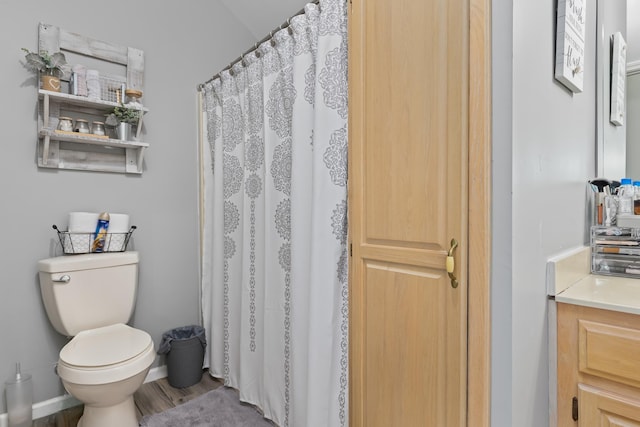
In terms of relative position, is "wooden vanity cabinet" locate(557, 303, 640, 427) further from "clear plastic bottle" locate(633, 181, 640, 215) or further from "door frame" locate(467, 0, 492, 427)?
"clear plastic bottle" locate(633, 181, 640, 215)

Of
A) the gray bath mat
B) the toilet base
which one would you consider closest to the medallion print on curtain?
the gray bath mat

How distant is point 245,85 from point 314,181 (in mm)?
890

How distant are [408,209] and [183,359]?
5.73ft

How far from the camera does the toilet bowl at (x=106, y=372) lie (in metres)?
1.39

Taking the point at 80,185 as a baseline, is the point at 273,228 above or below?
below

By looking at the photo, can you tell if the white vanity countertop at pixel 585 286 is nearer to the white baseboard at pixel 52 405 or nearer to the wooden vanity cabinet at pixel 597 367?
the wooden vanity cabinet at pixel 597 367

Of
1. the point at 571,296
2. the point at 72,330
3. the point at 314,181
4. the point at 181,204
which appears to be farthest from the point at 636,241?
the point at 72,330

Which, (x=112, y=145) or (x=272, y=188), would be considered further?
(x=112, y=145)

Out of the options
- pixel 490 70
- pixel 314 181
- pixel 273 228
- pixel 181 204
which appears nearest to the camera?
pixel 490 70

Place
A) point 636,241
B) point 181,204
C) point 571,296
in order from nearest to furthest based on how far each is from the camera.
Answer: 1. point 571,296
2. point 636,241
3. point 181,204

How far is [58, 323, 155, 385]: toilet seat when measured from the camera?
1.39 meters

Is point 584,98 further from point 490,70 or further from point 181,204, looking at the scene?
point 181,204

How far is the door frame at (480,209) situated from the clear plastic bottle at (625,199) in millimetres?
838

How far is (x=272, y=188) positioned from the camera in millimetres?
1644
